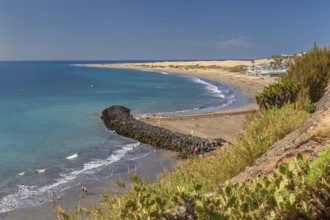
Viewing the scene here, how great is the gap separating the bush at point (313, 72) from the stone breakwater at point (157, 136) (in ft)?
38.6

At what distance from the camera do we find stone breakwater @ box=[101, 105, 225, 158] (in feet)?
101

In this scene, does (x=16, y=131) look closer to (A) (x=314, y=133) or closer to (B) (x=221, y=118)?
(B) (x=221, y=118)

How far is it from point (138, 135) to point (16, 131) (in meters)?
15.3

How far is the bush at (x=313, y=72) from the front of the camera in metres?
16.5

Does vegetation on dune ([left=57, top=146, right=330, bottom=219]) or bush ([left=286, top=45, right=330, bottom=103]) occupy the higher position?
bush ([left=286, top=45, right=330, bottom=103])

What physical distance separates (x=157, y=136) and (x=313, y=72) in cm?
1992

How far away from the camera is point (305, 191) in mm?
3631

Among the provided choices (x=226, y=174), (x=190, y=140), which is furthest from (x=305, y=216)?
(x=190, y=140)

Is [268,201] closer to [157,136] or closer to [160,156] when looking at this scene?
[160,156]

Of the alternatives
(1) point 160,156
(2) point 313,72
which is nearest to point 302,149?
(2) point 313,72

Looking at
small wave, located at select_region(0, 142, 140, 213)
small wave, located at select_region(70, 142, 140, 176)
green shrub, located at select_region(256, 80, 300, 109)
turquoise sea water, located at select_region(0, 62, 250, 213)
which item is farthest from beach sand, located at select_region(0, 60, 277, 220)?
small wave, located at select_region(70, 142, 140, 176)

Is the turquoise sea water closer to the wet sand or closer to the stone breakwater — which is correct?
the wet sand

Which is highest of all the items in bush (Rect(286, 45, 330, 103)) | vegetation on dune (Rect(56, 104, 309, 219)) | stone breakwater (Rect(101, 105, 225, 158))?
bush (Rect(286, 45, 330, 103))

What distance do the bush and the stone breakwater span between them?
38.6 feet
